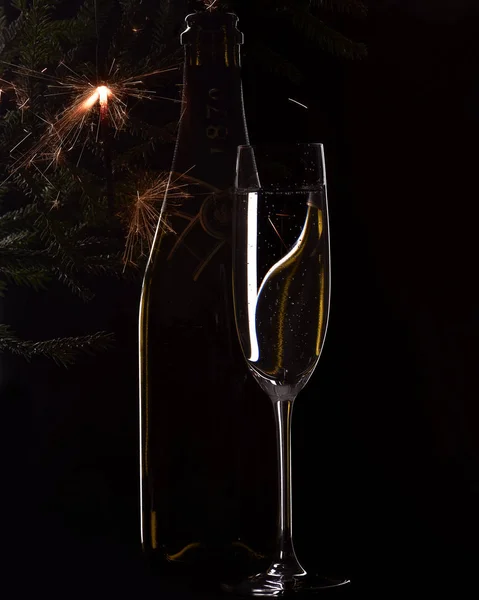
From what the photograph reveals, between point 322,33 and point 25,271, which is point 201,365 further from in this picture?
point 322,33

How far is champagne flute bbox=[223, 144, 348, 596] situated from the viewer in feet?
1.54

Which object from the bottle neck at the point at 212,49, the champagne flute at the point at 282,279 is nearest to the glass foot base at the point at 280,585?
the champagne flute at the point at 282,279

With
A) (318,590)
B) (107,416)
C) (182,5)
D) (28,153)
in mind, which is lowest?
(318,590)

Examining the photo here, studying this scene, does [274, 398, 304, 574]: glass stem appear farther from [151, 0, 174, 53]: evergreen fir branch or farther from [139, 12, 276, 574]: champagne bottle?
[151, 0, 174, 53]: evergreen fir branch

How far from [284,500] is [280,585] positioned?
0.16 feet

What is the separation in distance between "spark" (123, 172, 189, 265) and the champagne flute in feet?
0.54

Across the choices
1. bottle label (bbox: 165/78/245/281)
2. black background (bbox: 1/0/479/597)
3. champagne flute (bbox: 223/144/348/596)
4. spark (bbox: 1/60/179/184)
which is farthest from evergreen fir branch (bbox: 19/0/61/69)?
black background (bbox: 1/0/479/597)

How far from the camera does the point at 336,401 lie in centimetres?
101

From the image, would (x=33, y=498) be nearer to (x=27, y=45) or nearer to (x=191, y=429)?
(x=191, y=429)

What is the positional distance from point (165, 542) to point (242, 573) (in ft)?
0.23

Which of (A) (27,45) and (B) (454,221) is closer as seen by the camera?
(A) (27,45)

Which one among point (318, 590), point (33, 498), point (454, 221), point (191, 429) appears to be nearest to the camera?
point (318, 590)

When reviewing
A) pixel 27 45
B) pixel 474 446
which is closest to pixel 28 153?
pixel 27 45

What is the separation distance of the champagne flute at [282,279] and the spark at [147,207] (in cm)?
16
